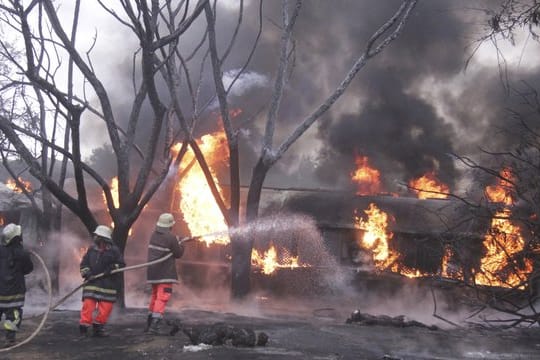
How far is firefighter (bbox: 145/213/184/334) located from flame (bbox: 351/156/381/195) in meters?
10.5

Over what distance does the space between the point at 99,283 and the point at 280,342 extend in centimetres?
251

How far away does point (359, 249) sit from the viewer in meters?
13.4

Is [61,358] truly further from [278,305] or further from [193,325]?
[278,305]

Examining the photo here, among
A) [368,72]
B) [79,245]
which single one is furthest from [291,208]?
[368,72]

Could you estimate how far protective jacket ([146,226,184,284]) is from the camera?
7.57m

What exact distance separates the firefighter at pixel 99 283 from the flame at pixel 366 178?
11.3m

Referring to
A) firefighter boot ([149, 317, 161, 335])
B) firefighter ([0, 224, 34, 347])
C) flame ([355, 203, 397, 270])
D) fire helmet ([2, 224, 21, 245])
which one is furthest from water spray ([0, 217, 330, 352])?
flame ([355, 203, 397, 270])

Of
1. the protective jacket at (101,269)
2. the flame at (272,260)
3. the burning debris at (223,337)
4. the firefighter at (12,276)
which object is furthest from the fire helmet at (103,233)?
the flame at (272,260)

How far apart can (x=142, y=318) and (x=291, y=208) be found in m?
6.22

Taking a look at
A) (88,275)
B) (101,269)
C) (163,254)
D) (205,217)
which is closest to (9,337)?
(88,275)

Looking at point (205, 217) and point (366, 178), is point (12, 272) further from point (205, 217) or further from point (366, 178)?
→ point (366, 178)

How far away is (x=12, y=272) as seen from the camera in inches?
262

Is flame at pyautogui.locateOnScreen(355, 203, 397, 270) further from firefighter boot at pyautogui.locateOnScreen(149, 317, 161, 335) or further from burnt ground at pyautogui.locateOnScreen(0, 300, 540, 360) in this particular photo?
firefighter boot at pyautogui.locateOnScreen(149, 317, 161, 335)

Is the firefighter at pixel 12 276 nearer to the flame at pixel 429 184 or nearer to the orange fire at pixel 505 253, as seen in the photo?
the orange fire at pixel 505 253
